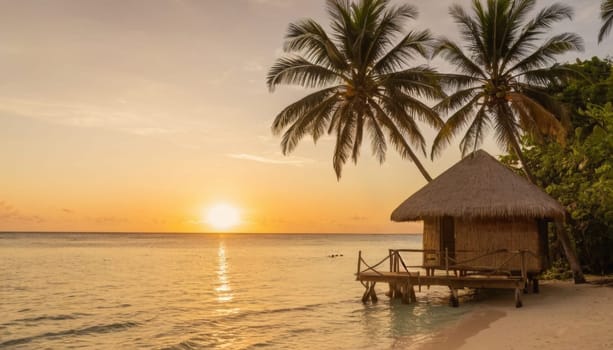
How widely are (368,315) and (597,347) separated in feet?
25.5

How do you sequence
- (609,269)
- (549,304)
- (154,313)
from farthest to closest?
(609,269) → (154,313) → (549,304)

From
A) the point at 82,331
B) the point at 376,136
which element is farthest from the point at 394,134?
the point at 82,331

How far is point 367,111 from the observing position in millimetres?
19406

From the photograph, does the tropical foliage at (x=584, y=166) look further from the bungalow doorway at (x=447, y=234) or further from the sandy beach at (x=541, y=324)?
the bungalow doorway at (x=447, y=234)

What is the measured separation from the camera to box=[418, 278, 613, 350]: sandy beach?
1029 centimetres

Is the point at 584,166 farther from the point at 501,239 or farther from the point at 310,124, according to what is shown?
the point at 310,124

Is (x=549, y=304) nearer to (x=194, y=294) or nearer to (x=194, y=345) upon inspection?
(x=194, y=345)

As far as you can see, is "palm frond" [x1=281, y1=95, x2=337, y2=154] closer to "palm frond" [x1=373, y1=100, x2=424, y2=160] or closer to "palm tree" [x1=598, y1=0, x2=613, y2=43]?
"palm frond" [x1=373, y1=100, x2=424, y2=160]

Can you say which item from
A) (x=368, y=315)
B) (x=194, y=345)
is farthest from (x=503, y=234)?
(x=194, y=345)

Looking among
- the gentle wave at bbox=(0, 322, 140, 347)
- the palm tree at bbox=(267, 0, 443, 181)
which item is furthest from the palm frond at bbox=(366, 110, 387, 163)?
the gentle wave at bbox=(0, 322, 140, 347)

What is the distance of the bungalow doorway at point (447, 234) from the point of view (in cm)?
1720

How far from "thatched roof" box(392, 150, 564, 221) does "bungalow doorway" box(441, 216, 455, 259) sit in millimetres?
876

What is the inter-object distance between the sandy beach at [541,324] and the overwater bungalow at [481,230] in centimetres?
89

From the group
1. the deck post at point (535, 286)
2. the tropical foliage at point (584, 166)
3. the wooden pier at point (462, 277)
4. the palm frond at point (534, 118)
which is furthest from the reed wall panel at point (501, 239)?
the palm frond at point (534, 118)
